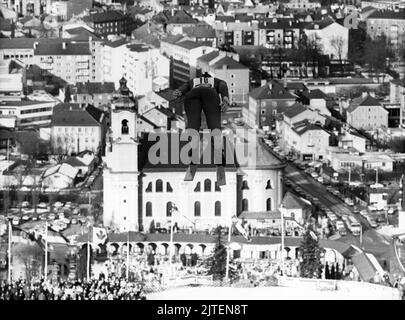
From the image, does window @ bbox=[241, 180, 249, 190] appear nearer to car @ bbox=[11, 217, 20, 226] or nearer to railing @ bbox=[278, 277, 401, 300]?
car @ bbox=[11, 217, 20, 226]

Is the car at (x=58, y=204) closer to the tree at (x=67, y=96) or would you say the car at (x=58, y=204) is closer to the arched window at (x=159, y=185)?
the arched window at (x=159, y=185)

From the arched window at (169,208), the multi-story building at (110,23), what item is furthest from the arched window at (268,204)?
the multi-story building at (110,23)

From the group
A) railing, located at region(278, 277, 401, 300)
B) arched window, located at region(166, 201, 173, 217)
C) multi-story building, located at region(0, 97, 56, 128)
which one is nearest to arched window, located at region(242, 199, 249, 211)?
arched window, located at region(166, 201, 173, 217)

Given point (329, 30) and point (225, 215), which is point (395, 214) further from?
point (329, 30)

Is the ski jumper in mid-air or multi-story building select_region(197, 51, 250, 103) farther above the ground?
the ski jumper in mid-air

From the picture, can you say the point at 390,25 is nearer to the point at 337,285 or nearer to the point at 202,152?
the point at 202,152

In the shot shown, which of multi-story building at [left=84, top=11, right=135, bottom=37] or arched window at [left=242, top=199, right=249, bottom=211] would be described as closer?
arched window at [left=242, top=199, right=249, bottom=211]
